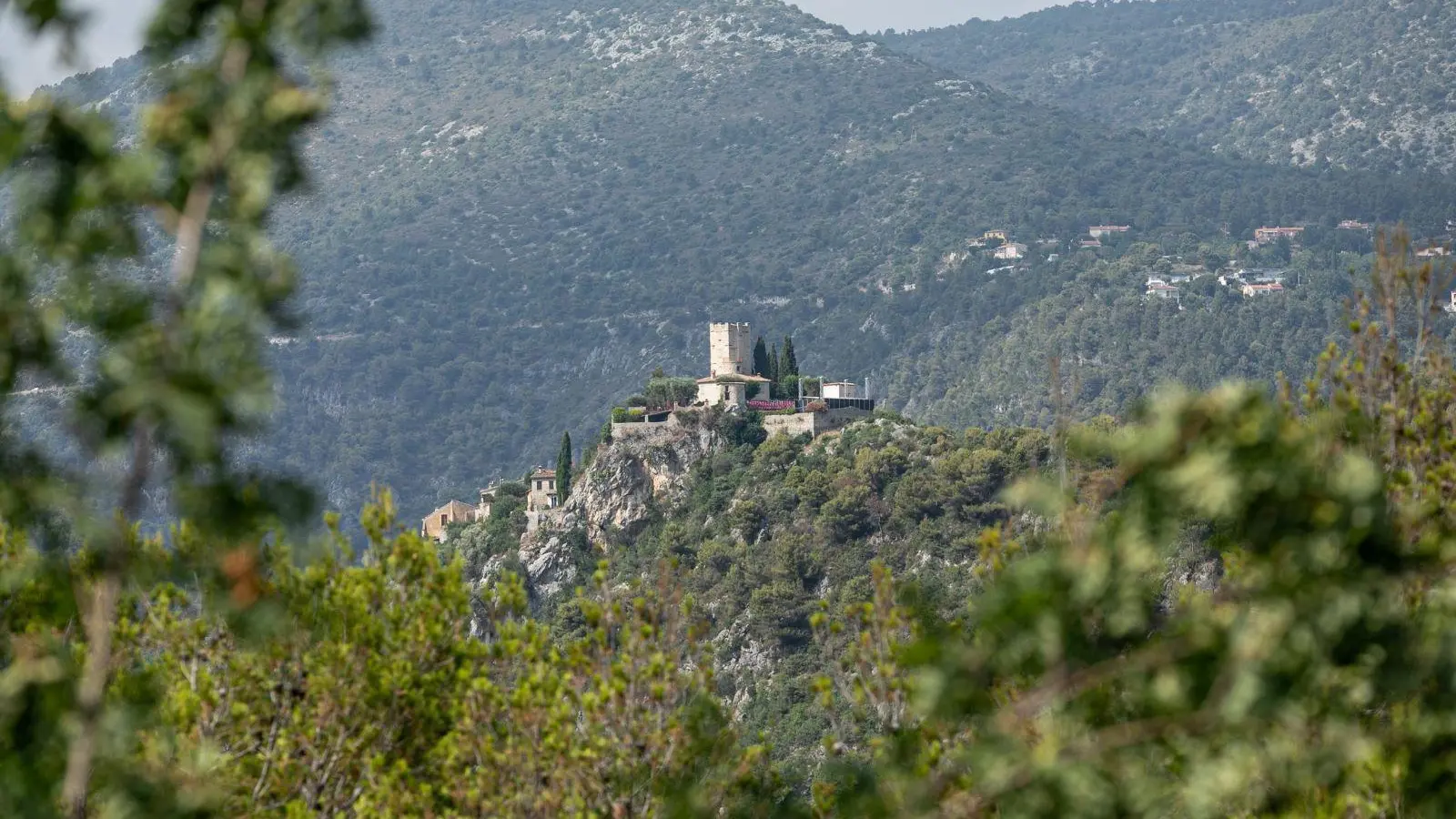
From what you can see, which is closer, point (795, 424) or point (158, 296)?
point (158, 296)

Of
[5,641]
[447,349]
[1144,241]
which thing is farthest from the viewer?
[447,349]

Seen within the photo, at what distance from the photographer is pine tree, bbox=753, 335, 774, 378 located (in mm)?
84938

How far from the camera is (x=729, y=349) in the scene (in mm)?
84938

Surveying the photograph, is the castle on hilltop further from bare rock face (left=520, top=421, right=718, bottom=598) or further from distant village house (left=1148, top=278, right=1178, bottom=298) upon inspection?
distant village house (left=1148, top=278, right=1178, bottom=298)

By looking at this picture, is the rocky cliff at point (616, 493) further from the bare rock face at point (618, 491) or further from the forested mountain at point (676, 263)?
the forested mountain at point (676, 263)

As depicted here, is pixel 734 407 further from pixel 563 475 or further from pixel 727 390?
pixel 563 475

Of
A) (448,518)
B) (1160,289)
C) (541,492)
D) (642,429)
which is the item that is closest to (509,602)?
(642,429)

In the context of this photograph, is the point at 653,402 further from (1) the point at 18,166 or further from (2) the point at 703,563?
(1) the point at 18,166

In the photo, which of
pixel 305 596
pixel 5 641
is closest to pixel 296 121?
pixel 5 641

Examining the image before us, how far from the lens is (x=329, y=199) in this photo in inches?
7785

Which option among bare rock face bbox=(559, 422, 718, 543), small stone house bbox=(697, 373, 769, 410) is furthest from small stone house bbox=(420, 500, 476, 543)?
small stone house bbox=(697, 373, 769, 410)

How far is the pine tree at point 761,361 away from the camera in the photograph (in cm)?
8494

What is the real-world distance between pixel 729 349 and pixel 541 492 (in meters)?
10.8

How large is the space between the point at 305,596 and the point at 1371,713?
27.1 ft
